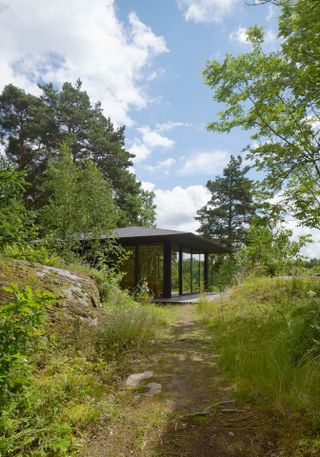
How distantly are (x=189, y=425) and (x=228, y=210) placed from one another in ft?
88.4

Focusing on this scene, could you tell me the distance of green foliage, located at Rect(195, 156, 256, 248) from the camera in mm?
28188

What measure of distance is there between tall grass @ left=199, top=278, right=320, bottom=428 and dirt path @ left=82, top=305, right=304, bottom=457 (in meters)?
0.22

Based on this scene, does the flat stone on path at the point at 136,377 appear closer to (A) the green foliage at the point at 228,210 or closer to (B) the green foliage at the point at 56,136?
(B) the green foliage at the point at 56,136

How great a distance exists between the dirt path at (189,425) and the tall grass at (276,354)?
220mm

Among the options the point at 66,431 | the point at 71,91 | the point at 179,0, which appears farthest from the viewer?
the point at 71,91

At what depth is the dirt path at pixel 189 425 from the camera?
2.34 meters

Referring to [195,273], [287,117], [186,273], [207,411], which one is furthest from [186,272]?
[207,411]

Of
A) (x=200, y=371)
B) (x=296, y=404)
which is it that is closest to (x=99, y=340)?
(x=200, y=371)

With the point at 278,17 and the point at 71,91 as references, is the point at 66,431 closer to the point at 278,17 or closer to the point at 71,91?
the point at 278,17

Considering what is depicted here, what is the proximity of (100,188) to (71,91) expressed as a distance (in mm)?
16451

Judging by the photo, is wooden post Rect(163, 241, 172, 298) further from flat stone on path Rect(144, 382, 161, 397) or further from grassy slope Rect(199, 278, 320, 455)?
flat stone on path Rect(144, 382, 161, 397)

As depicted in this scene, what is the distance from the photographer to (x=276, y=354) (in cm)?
352

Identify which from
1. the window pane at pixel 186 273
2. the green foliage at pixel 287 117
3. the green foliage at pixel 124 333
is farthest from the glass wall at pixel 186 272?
the green foliage at pixel 124 333

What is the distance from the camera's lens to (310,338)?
11.4 ft
